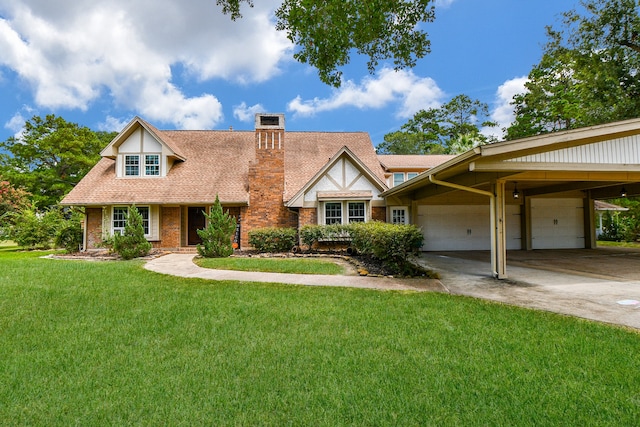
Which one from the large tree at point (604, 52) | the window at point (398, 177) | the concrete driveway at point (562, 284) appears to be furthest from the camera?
the window at point (398, 177)

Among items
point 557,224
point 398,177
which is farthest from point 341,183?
point 557,224

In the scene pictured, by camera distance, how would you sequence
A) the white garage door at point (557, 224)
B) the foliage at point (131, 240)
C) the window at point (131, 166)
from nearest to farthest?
the foliage at point (131, 240) < the white garage door at point (557, 224) < the window at point (131, 166)

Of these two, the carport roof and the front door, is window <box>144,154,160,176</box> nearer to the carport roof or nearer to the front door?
the front door

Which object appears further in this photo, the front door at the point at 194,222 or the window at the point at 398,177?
the window at the point at 398,177

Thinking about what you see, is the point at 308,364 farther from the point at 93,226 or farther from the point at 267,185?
the point at 93,226

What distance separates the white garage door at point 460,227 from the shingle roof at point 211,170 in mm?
3590

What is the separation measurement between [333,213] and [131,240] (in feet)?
27.0

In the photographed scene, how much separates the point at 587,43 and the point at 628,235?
12498 mm

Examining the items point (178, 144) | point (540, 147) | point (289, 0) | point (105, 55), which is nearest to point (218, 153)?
point (178, 144)

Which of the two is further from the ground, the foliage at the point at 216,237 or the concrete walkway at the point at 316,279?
the foliage at the point at 216,237

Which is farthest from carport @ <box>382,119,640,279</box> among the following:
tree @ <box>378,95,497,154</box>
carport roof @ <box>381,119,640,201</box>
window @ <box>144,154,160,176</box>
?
tree @ <box>378,95,497,154</box>

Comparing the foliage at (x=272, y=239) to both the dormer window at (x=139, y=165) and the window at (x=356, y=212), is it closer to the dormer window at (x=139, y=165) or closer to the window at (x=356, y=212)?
the window at (x=356, y=212)

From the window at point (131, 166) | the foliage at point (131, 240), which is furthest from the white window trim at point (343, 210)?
the window at point (131, 166)

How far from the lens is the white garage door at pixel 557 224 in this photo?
15.7m
